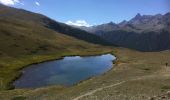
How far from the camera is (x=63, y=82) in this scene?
110062 mm

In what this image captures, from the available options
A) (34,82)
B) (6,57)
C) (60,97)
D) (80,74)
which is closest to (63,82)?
(34,82)

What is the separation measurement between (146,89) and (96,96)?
33.2ft

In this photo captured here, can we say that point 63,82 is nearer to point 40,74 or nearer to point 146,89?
point 40,74

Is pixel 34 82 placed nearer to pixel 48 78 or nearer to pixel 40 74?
pixel 48 78

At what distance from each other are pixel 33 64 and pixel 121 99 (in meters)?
122

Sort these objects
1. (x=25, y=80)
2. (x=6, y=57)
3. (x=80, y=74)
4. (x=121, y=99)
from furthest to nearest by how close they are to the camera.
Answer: (x=6, y=57) → (x=80, y=74) → (x=25, y=80) → (x=121, y=99)

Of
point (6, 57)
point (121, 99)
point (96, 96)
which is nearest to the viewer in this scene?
point (121, 99)

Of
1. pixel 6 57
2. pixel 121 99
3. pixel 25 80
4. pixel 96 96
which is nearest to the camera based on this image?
pixel 121 99

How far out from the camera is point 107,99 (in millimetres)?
52625

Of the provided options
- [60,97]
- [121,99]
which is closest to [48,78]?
[60,97]

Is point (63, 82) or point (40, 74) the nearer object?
point (63, 82)

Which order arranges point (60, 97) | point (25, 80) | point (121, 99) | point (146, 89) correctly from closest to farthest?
point (121, 99) < point (146, 89) < point (60, 97) < point (25, 80)

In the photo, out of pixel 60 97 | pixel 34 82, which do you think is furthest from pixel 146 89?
pixel 34 82

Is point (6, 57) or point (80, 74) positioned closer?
point (80, 74)
